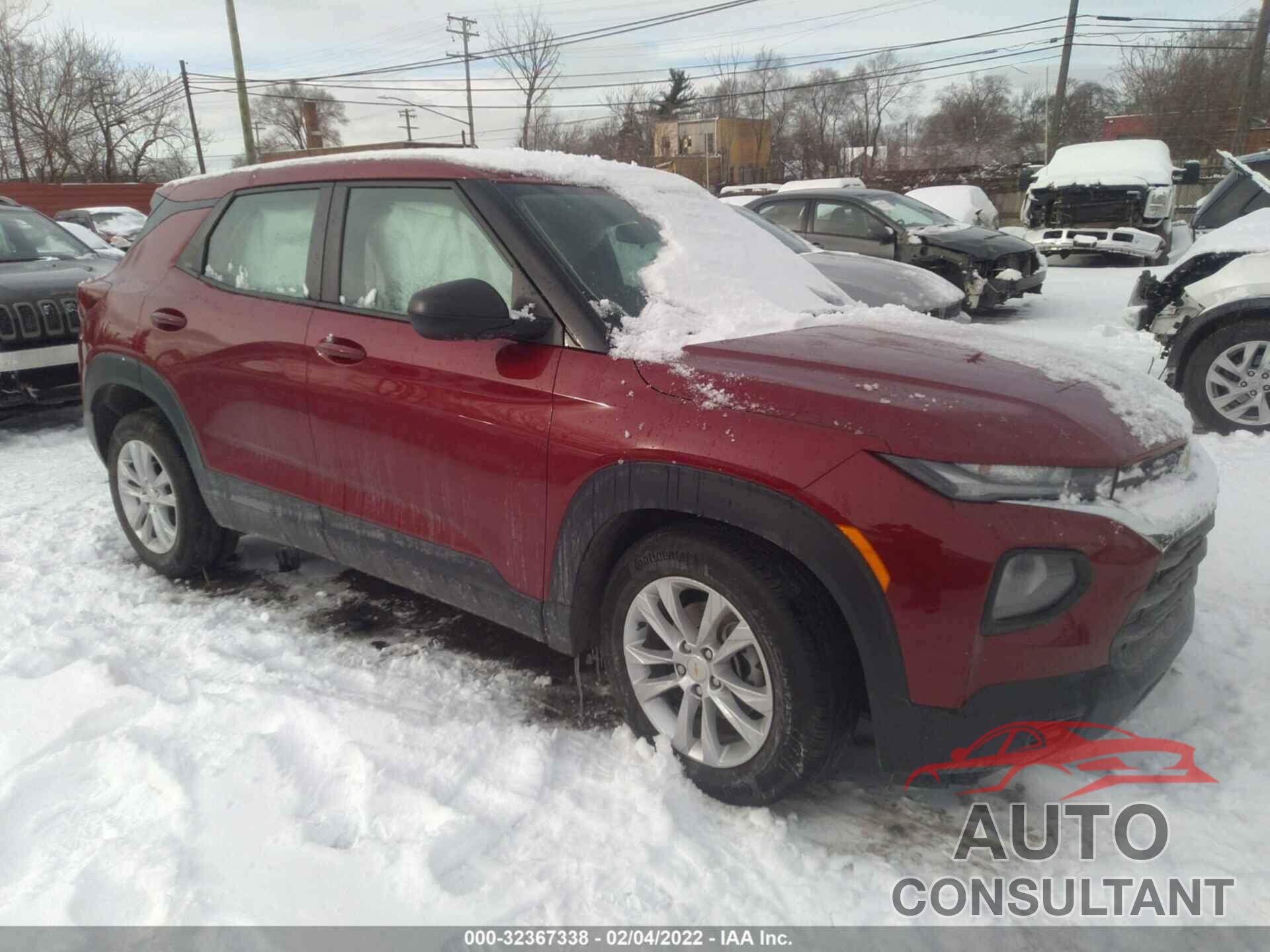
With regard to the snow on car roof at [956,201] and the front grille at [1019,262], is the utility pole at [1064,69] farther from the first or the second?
the front grille at [1019,262]

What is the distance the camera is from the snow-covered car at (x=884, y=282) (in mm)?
6473

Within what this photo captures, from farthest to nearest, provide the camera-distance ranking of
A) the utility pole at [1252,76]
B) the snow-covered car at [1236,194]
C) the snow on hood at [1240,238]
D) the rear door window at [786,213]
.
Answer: the utility pole at [1252,76], the rear door window at [786,213], the snow-covered car at [1236,194], the snow on hood at [1240,238]

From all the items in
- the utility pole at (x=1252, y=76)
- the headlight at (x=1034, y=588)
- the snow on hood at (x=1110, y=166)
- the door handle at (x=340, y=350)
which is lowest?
the headlight at (x=1034, y=588)

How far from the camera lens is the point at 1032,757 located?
6.95 ft

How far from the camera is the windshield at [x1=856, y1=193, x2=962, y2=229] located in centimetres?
1005

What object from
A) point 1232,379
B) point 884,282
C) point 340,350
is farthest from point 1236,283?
point 340,350

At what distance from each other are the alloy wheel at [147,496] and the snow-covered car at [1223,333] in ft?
19.7

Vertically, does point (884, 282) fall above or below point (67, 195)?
below

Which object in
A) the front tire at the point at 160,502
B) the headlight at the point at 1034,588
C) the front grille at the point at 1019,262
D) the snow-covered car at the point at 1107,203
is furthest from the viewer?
the snow-covered car at the point at 1107,203

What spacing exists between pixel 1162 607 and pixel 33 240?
28.1 feet

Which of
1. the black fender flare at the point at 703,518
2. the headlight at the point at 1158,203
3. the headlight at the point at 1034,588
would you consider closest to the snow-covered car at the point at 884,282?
the black fender flare at the point at 703,518

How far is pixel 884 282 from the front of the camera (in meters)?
6.79

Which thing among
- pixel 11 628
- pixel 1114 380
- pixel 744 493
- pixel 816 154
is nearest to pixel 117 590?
pixel 11 628

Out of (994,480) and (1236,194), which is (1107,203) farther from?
(994,480)
